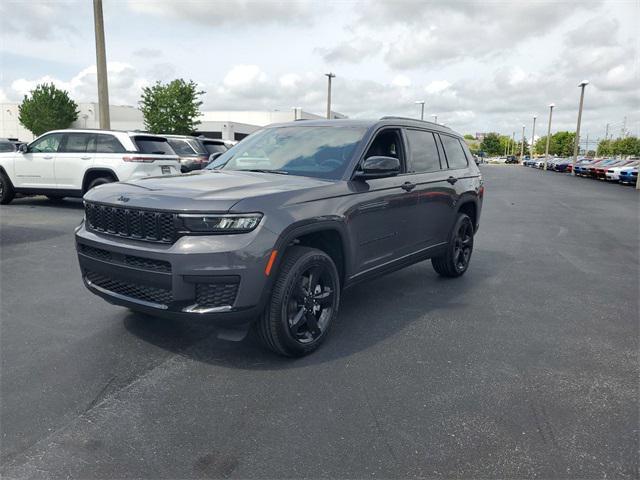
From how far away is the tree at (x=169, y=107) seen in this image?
47.5 meters

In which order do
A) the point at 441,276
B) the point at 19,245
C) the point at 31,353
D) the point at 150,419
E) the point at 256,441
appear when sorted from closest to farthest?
the point at 256,441
the point at 150,419
the point at 31,353
the point at 441,276
the point at 19,245

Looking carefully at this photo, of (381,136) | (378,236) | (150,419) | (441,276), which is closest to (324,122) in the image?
(381,136)

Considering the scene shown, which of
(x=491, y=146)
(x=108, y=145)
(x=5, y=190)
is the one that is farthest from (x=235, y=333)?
(x=491, y=146)

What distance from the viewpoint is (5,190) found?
12.4 metres

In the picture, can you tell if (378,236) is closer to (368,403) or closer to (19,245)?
(368,403)

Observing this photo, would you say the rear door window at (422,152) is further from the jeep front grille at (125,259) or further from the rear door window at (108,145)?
the rear door window at (108,145)

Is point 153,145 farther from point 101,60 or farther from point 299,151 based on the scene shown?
point 299,151

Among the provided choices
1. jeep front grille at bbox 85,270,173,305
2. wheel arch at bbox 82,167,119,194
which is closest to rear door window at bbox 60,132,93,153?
wheel arch at bbox 82,167,119,194

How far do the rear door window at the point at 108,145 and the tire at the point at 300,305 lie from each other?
848 cm

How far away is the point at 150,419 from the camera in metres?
3.02

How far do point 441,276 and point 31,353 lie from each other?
15.0 feet

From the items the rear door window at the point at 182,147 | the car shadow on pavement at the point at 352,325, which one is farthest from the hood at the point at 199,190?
the rear door window at the point at 182,147

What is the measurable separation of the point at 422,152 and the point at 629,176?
98.3 feet

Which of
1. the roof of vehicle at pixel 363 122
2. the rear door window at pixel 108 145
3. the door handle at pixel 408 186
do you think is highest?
the roof of vehicle at pixel 363 122
